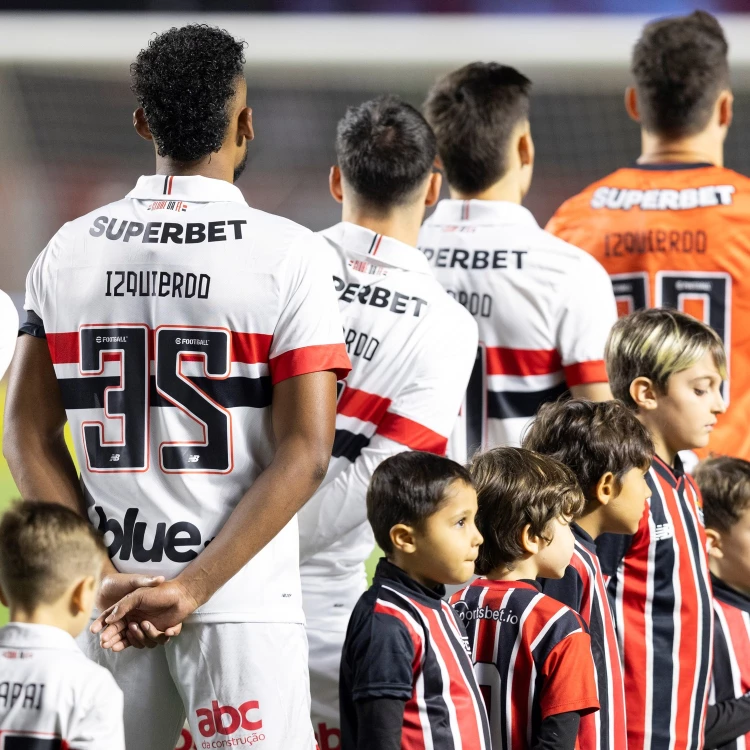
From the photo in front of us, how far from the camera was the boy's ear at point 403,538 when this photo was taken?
2.16 m

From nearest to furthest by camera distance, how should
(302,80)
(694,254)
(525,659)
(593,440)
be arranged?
(525,659)
(593,440)
(694,254)
(302,80)

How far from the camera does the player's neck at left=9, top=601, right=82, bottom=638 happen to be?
66.0 inches

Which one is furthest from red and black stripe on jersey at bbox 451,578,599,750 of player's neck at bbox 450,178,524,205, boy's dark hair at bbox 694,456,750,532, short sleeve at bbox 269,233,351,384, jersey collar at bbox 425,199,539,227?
player's neck at bbox 450,178,524,205

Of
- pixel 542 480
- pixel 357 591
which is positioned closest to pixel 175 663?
pixel 542 480

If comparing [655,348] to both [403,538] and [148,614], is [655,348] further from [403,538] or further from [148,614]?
[148,614]

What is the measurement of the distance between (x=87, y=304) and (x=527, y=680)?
1035 millimetres

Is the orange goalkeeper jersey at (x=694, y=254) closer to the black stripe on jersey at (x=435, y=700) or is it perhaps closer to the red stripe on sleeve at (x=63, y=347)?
the black stripe on jersey at (x=435, y=700)

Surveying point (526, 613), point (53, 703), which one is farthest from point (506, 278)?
point (53, 703)

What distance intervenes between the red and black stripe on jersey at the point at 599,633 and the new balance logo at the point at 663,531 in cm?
→ 22

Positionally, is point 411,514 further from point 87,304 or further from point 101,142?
point 101,142

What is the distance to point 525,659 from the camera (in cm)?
213

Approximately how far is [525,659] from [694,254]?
5.69ft

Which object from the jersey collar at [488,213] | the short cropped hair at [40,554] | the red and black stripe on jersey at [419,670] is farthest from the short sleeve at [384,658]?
the jersey collar at [488,213]

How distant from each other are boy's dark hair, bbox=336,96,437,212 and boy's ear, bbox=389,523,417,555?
3.43 ft
